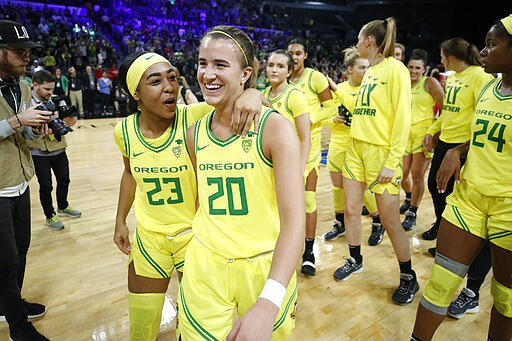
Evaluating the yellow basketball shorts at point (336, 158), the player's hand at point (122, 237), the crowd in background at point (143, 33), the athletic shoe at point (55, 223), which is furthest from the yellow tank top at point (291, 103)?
the crowd in background at point (143, 33)

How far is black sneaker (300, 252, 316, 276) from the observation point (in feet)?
10.7

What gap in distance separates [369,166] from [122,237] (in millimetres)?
1896

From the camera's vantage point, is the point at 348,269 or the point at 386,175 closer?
the point at 386,175

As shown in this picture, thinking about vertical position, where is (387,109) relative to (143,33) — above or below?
above

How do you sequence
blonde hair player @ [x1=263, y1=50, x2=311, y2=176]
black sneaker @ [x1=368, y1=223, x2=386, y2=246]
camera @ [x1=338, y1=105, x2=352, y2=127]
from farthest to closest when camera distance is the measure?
black sneaker @ [x1=368, y1=223, x2=386, y2=246] → camera @ [x1=338, y1=105, x2=352, y2=127] → blonde hair player @ [x1=263, y1=50, x2=311, y2=176]

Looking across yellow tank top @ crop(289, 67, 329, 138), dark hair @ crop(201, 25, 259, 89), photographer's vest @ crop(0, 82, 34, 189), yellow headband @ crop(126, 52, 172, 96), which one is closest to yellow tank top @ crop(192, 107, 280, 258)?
dark hair @ crop(201, 25, 259, 89)

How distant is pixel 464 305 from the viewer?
271 cm

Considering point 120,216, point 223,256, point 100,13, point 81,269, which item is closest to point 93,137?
point 81,269

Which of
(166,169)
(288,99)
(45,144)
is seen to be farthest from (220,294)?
(45,144)

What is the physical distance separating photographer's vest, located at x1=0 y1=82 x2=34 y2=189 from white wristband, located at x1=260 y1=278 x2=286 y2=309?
1905mm

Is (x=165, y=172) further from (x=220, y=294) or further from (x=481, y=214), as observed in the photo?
(x=481, y=214)

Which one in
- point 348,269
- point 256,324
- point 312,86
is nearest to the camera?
point 256,324

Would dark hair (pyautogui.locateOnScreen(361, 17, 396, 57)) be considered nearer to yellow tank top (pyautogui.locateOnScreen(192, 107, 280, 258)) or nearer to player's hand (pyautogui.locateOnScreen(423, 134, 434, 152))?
player's hand (pyautogui.locateOnScreen(423, 134, 434, 152))

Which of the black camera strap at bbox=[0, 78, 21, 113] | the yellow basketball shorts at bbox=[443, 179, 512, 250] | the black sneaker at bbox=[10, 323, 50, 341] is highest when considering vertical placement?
the black camera strap at bbox=[0, 78, 21, 113]
